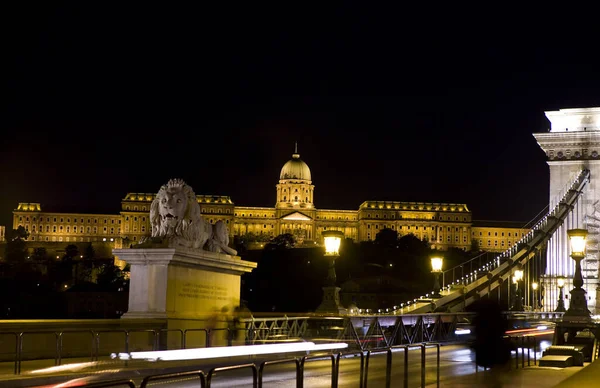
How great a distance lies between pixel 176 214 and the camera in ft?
66.6

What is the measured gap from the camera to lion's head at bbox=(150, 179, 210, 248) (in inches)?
798

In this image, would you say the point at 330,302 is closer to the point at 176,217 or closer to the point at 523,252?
the point at 176,217

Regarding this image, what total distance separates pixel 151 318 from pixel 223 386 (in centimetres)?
467

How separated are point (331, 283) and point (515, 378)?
8133 mm

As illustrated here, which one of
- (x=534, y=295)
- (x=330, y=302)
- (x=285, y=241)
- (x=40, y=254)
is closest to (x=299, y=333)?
(x=330, y=302)

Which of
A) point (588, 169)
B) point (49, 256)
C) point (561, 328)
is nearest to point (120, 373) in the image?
point (561, 328)

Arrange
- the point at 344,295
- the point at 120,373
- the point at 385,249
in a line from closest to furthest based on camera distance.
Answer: the point at 120,373 → the point at 344,295 → the point at 385,249

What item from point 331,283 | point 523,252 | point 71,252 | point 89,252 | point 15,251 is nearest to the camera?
point 331,283

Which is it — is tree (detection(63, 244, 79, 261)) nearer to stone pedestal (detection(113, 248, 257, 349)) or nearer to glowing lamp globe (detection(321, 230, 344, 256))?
glowing lamp globe (detection(321, 230, 344, 256))

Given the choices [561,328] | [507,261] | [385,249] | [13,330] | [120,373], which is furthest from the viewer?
[385,249]

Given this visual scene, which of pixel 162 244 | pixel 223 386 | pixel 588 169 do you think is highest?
pixel 588 169

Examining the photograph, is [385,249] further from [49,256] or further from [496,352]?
[496,352]

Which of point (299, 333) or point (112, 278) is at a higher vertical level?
point (112, 278)

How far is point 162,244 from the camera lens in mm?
19672
